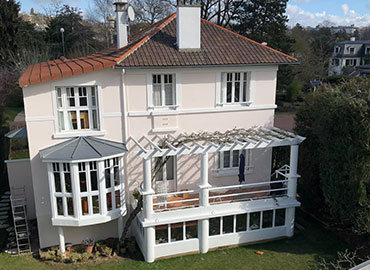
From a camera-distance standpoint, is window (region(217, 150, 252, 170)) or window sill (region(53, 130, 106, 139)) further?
window (region(217, 150, 252, 170))

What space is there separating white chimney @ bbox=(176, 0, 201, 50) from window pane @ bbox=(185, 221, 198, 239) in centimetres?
744

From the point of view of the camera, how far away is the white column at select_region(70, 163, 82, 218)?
40.2 feet

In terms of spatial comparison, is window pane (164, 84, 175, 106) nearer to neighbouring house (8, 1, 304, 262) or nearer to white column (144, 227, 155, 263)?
neighbouring house (8, 1, 304, 262)

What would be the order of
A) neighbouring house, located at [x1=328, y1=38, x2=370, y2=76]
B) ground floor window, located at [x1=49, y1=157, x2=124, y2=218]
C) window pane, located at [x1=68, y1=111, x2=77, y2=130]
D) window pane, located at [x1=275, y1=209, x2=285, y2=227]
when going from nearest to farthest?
1. ground floor window, located at [x1=49, y1=157, x2=124, y2=218]
2. window pane, located at [x1=68, y1=111, x2=77, y2=130]
3. window pane, located at [x1=275, y1=209, x2=285, y2=227]
4. neighbouring house, located at [x1=328, y1=38, x2=370, y2=76]

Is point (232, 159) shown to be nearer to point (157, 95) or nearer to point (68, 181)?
point (157, 95)

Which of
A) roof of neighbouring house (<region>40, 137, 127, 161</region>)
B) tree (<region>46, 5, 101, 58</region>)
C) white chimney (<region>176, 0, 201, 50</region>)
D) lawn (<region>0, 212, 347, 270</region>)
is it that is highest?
tree (<region>46, 5, 101, 58</region>)

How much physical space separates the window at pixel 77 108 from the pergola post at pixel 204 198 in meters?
4.65

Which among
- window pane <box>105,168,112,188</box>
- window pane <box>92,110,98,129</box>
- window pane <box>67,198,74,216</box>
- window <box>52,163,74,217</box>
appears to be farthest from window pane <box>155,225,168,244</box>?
window pane <box>92,110,98,129</box>

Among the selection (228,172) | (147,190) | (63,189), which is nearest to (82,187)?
(63,189)

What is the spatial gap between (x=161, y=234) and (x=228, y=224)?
2971mm

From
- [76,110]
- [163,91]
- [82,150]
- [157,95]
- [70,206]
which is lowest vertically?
[70,206]

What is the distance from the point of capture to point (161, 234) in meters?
13.9

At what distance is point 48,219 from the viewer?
537 inches

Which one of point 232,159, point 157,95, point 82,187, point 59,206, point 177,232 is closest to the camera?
point 82,187
